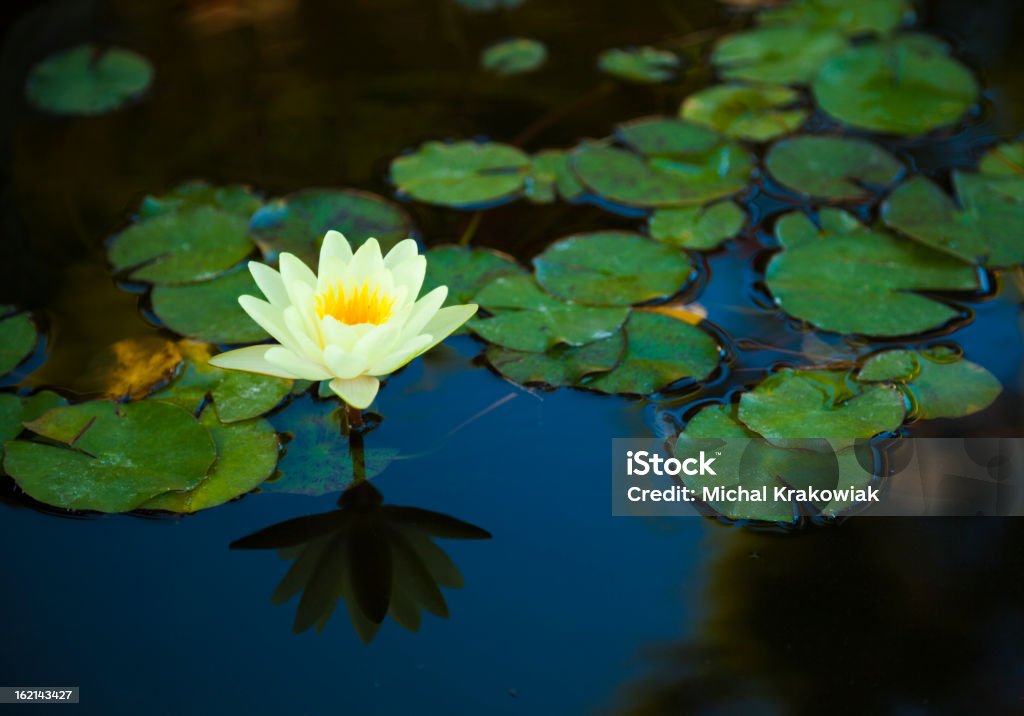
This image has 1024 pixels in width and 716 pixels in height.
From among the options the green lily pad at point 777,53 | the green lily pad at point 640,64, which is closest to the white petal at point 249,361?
the green lily pad at point 640,64

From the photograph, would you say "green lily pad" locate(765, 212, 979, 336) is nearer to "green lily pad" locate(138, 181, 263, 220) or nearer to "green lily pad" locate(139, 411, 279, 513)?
"green lily pad" locate(139, 411, 279, 513)

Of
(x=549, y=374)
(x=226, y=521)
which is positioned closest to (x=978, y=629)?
(x=549, y=374)

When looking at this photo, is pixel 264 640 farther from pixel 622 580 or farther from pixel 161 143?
pixel 161 143

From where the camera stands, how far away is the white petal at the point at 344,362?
4.58ft

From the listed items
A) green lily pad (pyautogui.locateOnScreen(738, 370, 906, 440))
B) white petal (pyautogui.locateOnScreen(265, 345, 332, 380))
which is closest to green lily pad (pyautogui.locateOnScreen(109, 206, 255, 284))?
white petal (pyautogui.locateOnScreen(265, 345, 332, 380))

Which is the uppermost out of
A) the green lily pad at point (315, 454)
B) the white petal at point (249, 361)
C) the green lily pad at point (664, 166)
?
the white petal at point (249, 361)

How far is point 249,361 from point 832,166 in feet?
5.10

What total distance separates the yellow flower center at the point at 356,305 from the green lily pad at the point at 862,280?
878mm

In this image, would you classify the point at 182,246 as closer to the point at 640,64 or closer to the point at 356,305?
the point at 356,305

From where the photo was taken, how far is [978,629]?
53.8 inches

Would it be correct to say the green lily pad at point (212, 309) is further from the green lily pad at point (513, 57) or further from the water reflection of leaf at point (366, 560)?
the green lily pad at point (513, 57)

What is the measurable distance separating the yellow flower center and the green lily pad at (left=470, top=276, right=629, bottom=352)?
0.35 meters

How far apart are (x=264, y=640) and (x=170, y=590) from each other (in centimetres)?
19

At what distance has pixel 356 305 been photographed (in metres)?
1.51
